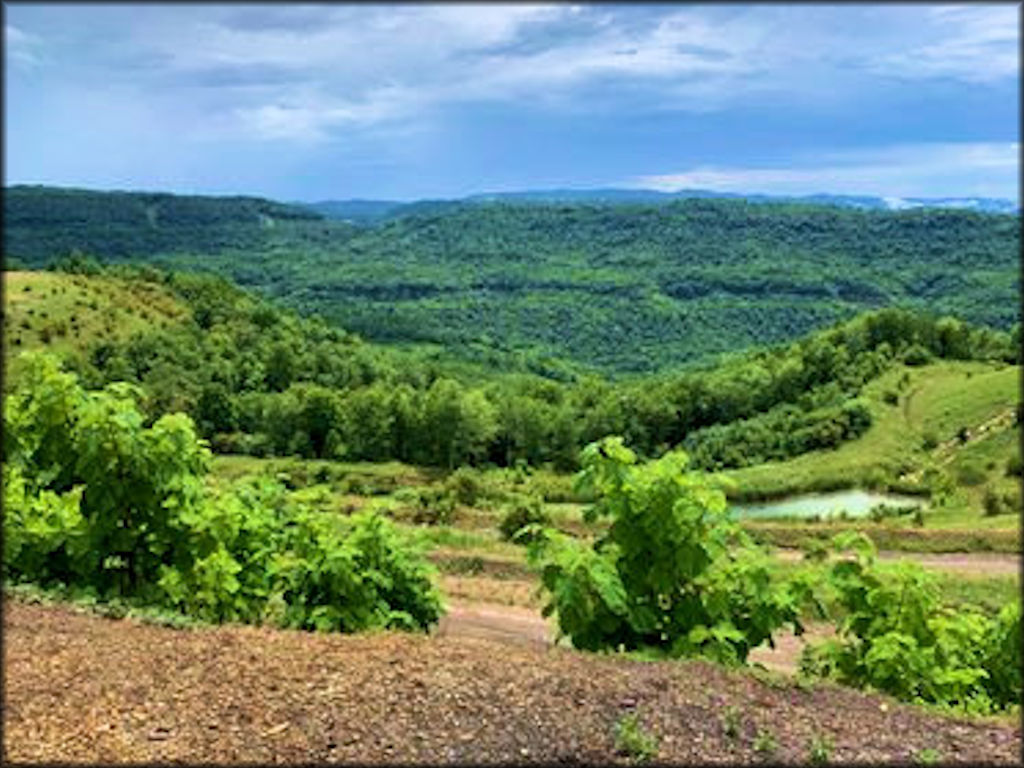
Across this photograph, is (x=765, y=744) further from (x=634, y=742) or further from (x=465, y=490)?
(x=465, y=490)

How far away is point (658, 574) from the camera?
928 centimetres

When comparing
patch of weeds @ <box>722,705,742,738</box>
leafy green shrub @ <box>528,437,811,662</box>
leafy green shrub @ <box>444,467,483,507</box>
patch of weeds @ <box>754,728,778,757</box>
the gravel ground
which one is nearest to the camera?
the gravel ground

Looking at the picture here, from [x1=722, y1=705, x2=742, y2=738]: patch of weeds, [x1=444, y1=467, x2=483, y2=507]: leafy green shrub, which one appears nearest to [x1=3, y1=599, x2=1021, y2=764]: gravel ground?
[x1=722, y1=705, x2=742, y2=738]: patch of weeds

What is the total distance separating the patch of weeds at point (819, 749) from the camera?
6.83 metres

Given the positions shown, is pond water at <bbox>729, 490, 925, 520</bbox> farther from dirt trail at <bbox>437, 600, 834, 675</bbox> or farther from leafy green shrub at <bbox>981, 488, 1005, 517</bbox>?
dirt trail at <bbox>437, 600, 834, 675</bbox>

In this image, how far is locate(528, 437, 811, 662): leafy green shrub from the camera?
9.17m

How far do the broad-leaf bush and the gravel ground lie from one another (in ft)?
7.04

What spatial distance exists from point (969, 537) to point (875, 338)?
61.9 meters

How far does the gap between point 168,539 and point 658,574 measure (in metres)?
5.17

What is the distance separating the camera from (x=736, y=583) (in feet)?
31.5

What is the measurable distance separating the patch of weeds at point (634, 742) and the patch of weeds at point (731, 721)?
55 centimetres

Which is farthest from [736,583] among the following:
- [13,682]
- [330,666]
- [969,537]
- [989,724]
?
[969,537]

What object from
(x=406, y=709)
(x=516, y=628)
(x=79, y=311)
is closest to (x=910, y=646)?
(x=406, y=709)

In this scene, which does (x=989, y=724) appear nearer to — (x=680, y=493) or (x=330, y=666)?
(x=680, y=493)
